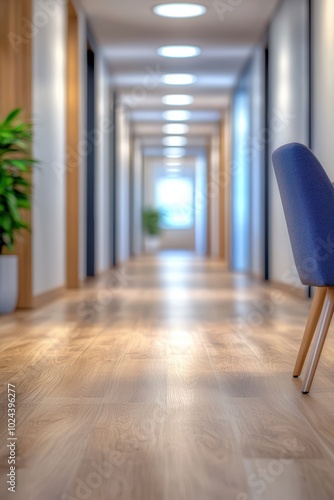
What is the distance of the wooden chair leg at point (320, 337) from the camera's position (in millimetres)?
2223

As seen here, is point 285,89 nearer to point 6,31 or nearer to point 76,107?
point 76,107

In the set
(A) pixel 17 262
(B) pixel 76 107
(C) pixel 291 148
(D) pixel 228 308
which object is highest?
(B) pixel 76 107

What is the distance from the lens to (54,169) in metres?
5.69

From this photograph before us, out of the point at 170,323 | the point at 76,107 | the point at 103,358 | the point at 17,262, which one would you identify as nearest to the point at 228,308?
the point at 170,323

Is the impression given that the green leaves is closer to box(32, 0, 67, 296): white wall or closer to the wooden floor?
box(32, 0, 67, 296): white wall

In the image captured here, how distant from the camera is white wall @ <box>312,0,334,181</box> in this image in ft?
14.8

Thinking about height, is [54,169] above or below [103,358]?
above

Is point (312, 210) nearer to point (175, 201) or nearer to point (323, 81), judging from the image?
point (323, 81)

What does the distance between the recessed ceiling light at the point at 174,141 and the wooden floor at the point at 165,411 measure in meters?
11.5

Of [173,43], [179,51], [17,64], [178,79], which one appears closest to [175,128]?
[178,79]

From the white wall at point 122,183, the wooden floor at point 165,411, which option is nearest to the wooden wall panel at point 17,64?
the wooden floor at point 165,411

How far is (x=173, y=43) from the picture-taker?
7.79 m

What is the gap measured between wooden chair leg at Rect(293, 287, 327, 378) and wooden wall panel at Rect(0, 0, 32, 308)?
2555 millimetres

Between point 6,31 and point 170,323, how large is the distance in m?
1.99
